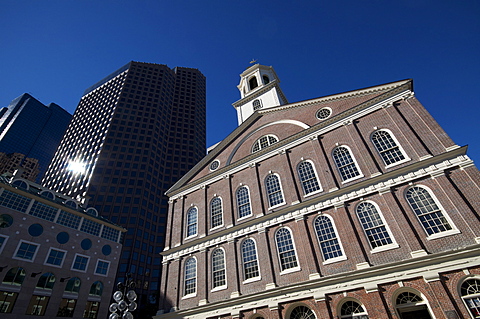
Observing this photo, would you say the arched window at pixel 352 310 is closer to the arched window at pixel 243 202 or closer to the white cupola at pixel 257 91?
the arched window at pixel 243 202

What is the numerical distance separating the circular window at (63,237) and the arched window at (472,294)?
→ 132 ft

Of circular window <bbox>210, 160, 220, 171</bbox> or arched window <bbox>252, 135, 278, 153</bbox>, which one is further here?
circular window <bbox>210, 160, 220, 171</bbox>

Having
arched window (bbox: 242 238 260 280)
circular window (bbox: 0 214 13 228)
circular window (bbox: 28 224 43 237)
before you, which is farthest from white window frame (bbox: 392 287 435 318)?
circular window (bbox: 0 214 13 228)

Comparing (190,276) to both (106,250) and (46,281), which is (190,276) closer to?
(46,281)

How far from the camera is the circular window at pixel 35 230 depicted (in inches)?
1234

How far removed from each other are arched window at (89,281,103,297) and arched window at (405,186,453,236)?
38.8 metres

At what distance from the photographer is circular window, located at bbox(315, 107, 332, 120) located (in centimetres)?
2298

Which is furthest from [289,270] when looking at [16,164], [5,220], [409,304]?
[16,164]

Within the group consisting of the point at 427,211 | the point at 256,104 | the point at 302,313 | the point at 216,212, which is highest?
the point at 256,104

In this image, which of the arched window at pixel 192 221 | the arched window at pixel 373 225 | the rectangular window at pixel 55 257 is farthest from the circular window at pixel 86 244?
the arched window at pixel 373 225

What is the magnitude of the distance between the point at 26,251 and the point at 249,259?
2781cm

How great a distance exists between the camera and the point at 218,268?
21094 mm

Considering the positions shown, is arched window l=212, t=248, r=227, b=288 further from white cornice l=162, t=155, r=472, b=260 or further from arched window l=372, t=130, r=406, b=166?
arched window l=372, t=130, r=406, b=166

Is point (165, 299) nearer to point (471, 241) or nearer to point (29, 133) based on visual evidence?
point (471, 241)
